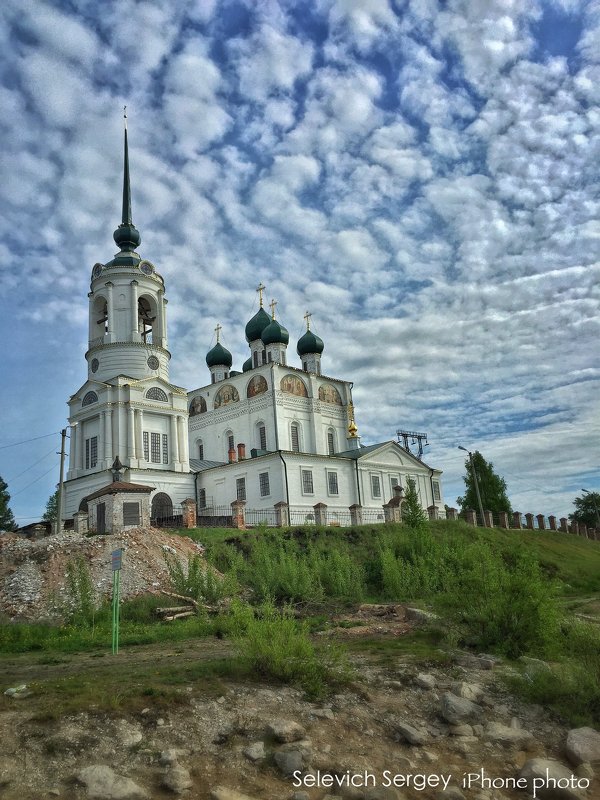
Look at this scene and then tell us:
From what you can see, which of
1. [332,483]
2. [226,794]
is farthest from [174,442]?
[226,794]

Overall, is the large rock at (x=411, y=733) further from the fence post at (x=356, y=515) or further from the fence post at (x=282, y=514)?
the fence post at (x=356, y=515)

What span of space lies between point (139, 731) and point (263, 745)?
1.33m

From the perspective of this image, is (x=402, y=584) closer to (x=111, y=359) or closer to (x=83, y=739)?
(x=83, y=739)

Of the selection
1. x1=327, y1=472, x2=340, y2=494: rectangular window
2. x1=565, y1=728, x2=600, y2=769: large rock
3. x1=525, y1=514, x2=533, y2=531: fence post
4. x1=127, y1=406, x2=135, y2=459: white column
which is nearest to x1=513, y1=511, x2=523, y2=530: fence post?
x1=525, y1=514, x2=533, y2=531: fence post

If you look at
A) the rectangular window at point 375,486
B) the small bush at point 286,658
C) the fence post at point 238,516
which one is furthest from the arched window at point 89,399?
the small bush at point 286,658

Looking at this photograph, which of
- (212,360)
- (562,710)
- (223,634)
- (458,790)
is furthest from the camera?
(212,360)

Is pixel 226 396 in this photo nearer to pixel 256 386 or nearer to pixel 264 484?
pixel 256 386

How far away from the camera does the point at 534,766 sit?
6855 mm

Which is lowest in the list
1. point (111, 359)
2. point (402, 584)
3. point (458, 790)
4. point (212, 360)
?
point (458, 790)

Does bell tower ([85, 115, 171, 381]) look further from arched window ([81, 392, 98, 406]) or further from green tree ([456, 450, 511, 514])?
green tree ([456, 450, 511, 514])

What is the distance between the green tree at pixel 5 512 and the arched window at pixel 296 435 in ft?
69.6

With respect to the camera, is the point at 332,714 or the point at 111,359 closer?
the point at 332,714

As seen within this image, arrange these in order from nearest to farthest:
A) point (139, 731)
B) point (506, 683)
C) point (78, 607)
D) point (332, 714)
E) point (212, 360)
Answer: point (139, 731)
point (332, 714)
point (506, 683)
point (78, 607)
point (212, 360)

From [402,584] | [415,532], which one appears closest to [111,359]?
[415,532]
